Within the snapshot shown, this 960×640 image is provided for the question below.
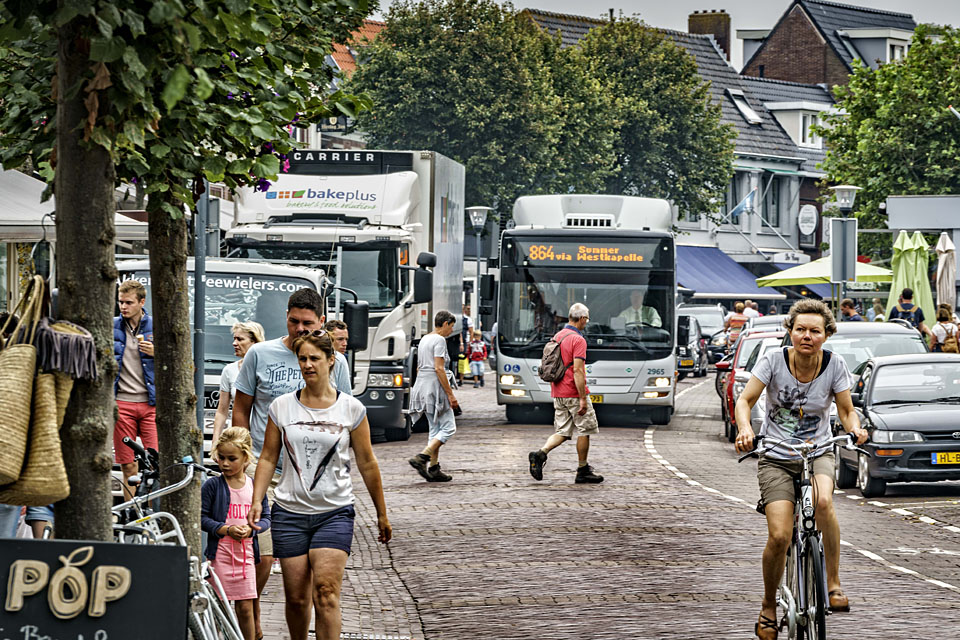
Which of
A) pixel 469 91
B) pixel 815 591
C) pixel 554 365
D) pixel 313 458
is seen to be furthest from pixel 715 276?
pixel 313 458

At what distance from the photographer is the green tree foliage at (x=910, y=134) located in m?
47.9

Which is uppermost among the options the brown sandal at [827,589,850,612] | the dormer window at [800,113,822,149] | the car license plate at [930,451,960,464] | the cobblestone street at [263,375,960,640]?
the dormer window at [800,113,822,149]

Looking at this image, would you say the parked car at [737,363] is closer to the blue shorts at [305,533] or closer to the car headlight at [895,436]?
the car headlight at [895,436]

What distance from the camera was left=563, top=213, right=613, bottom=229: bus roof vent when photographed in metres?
25.7

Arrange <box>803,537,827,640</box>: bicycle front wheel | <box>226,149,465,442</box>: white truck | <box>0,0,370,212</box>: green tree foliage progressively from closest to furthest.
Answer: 1. <box>0,0,370,212</box>: green tree foliage
2. <box>803,537,827,640</box>: bicycle front wheel
3. <box>226,149,465,442</box>: white truck

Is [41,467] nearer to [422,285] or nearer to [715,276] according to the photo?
[422,285]

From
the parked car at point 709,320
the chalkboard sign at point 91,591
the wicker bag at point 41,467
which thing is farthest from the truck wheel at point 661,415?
the wicker bag at point 41,467

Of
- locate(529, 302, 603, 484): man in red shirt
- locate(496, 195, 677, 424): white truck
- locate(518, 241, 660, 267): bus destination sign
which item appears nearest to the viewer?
locate(529, 302, 603, 484): man in red shirt

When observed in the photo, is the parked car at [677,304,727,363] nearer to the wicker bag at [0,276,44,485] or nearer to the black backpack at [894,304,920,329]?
the black backpack at [894,304,920,329]

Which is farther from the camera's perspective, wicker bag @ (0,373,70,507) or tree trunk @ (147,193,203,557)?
tree trunk @ (147,193,203,557)

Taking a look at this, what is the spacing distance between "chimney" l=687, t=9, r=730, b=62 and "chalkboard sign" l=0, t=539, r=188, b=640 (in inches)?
2875

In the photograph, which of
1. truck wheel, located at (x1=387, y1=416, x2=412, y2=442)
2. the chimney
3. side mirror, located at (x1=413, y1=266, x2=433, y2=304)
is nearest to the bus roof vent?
truck wheel, located at (x1=387, y1=416, x2=412, y2=442)

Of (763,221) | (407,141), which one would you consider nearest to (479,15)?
(407,141)

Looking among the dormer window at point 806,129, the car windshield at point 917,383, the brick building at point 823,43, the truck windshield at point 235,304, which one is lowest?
the car windshield at point 917,383
